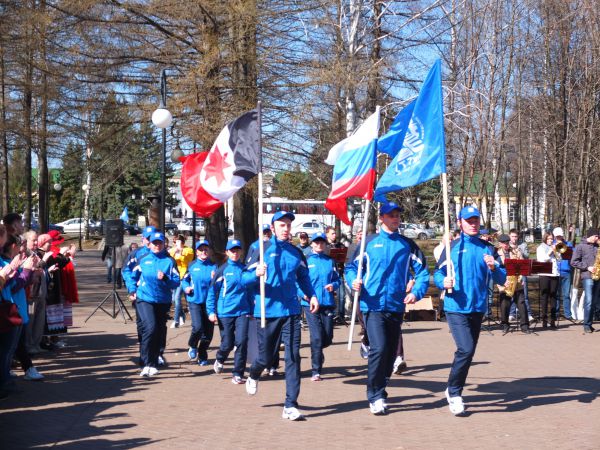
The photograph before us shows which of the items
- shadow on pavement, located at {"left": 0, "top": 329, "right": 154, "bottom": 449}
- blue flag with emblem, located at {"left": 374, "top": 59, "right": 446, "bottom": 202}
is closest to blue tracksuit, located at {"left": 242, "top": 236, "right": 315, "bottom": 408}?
blue flag with emblem, located at {"left": 374, "top": 59, "right": 446, "bottom": 202}

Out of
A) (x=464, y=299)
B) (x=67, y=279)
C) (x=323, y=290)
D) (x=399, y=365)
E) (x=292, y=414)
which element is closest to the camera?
(x=292, y=414)

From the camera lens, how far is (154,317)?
11820 mm

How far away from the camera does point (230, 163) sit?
408 inches

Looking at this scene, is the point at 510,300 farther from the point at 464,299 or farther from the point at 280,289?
the point at 280,289

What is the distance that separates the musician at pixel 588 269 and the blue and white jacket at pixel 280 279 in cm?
976

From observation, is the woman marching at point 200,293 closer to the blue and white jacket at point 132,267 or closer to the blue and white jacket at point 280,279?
the blue and white jacket at point 132,267

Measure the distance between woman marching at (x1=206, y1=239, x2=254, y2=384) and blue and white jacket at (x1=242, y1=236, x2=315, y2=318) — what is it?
2.16 meters

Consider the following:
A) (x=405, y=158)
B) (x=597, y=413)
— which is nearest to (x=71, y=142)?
(x=405, y=158)

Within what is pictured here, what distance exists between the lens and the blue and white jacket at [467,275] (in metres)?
9.14

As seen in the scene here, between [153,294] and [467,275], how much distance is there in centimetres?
445

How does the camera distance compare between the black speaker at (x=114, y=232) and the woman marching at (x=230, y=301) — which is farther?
the black speaker at (x=114, y=232)

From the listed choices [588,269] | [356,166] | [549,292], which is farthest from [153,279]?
[549,292]

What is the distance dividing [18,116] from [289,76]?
9.62 m

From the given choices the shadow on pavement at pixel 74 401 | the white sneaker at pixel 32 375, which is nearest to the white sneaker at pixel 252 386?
the shadow on pavement at pixel 74 401
